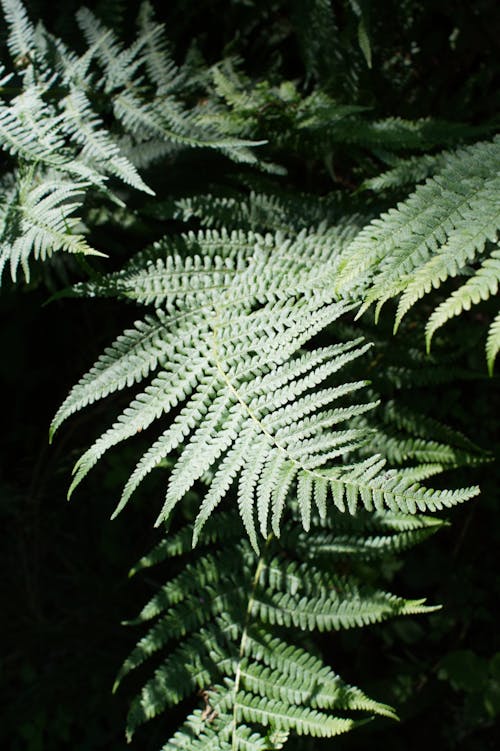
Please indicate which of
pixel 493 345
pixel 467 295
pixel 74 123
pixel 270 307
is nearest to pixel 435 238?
pixel 467 295

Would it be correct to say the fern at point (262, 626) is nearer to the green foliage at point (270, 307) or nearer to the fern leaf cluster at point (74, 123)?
the green foliage at point (270, 307)

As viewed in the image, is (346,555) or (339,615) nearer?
(339,615)

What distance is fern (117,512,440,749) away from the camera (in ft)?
5.26

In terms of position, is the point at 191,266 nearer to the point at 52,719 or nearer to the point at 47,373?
the point at 47,373

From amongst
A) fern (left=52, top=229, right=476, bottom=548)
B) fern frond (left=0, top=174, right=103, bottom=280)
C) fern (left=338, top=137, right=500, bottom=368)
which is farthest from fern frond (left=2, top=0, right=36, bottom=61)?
fern (left=338, top=137, right=500, bottom=368)

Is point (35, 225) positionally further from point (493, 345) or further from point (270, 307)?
point (493, 345)

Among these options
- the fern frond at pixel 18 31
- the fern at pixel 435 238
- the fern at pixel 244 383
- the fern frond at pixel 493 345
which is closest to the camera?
the fern frond at pixel 493 345

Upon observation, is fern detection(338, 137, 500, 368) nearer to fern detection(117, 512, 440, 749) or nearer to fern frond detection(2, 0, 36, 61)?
fern detection(117, 512, 440, 749)

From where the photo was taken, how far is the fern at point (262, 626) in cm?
160

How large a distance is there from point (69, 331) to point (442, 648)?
1.97m

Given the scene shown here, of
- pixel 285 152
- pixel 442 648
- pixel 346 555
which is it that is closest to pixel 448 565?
pixel 442 648

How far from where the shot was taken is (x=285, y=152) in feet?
7.00

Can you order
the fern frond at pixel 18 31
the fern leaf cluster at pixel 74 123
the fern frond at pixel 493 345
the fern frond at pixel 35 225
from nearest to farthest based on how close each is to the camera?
the fern frond at pixel 493 345, the fern frond at pixel 35 225, the fern leaf cluster at pixel 74 123, the fern frond at pixel 18 31

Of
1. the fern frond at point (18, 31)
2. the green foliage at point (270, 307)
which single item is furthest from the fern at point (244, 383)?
the fern frond at point (18, 31)
